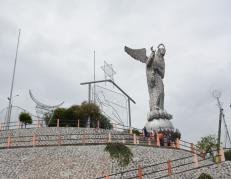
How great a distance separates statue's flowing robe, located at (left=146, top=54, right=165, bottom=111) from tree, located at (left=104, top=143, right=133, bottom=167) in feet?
40.0

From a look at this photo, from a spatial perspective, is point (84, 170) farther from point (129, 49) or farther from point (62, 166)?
point (129, 49)

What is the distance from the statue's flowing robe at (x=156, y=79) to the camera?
33594 millimetres

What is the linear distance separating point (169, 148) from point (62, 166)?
25.7 feet

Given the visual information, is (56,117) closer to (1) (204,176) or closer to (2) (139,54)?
(2) (139,54)

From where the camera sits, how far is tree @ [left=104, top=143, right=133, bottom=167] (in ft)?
66.5

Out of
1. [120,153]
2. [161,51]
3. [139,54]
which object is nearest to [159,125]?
[161,51]

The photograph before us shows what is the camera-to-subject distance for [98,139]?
1053 inches

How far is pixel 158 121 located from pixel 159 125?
484 millimetres

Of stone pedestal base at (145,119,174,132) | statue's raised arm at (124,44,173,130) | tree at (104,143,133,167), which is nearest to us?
tree at (104,143,133,167)

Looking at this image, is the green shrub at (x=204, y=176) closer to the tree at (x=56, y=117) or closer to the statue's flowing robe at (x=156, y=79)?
the statue's flowing robe at (x=156, y=79)

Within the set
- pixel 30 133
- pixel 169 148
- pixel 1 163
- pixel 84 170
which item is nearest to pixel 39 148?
pixel 1 163

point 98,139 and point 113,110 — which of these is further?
point 113,110

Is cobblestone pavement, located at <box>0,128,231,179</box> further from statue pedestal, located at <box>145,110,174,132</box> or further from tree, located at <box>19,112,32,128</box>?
tree, located at <box>19,112,32,128</box>

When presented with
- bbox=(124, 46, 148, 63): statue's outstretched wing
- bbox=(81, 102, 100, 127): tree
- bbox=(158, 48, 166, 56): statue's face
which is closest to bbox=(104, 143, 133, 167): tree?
bbox=(81, 102, 100, 127): tree
